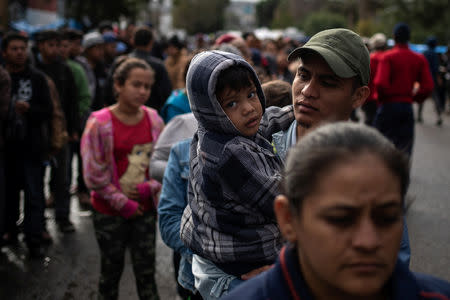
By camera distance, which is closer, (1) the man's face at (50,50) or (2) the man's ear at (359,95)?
(2) the man's ear at (359,95)

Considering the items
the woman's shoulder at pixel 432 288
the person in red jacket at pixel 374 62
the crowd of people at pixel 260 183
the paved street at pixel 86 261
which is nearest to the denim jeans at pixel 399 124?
the person in red jacket at pixel 374 62

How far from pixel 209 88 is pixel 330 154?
2.90 feet

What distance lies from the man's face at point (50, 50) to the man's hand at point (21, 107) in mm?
1394

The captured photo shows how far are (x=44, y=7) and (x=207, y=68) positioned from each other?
35857 mm

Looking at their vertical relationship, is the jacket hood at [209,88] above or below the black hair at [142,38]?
above

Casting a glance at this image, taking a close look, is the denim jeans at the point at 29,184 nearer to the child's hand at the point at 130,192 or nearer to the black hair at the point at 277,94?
the child's hand at the point at 130,192

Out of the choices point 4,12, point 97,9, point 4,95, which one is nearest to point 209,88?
point 4,95

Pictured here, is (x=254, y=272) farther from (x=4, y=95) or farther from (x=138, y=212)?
(x=4, y=95)

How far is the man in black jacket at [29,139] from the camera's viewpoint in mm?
5742

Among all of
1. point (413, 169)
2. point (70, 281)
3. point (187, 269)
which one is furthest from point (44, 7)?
point (187, 269)

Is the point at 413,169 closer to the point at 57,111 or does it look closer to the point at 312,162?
the point at 57,111

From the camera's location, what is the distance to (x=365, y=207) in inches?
51.8

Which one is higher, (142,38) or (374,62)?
(142,38)

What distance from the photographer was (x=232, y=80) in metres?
2.23
